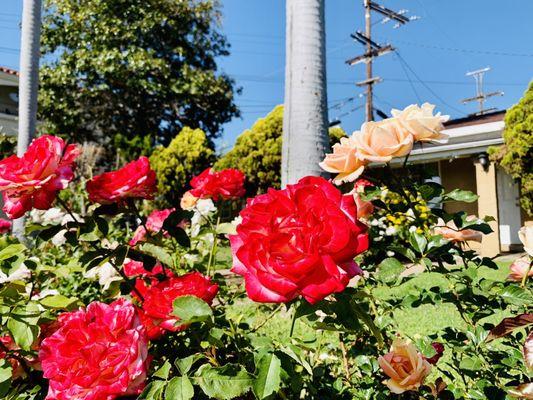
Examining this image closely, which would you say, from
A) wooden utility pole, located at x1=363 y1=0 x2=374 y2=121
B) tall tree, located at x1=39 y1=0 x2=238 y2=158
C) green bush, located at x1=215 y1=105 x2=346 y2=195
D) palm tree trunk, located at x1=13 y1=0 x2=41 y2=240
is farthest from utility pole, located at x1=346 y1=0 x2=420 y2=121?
palm tree trunk, located at x1=13 y1=0 x2=41 y2=240

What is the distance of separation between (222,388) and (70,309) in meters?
0.62

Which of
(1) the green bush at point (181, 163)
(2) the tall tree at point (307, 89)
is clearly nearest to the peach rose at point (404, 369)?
(2) the tall tree at point (307, 89)

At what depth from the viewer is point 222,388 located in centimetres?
86

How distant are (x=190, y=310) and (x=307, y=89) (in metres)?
2.48

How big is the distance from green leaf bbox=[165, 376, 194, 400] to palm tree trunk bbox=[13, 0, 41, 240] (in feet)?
18.6

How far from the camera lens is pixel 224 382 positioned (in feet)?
2.87

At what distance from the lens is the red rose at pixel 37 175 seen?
3.67 feet

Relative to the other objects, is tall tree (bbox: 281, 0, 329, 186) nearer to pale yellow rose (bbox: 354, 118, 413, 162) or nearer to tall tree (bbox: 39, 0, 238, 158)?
pale yellow rose (bbox: 354, 118, 413, 162)

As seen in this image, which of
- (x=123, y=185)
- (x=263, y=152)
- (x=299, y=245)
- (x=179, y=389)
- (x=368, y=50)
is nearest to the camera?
(x=299, y=245)

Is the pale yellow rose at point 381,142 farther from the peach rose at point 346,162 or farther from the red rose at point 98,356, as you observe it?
the red rose at point 98,356

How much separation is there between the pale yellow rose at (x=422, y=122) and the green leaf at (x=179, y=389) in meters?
0.72

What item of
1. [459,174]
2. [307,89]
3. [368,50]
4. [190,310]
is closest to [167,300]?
[190,310]

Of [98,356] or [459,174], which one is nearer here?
[98,356]

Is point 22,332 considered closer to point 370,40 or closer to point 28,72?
point 28,72
